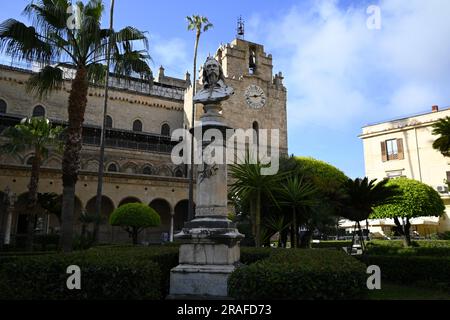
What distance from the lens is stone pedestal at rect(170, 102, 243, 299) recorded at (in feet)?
22.9

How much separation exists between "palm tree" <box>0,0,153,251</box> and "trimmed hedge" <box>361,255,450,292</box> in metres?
9.44

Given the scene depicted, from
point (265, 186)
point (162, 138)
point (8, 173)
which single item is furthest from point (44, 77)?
point (162, 138)

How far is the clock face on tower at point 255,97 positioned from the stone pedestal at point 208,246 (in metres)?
32.7

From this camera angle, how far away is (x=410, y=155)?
32531mm

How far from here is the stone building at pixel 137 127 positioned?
1038 inches

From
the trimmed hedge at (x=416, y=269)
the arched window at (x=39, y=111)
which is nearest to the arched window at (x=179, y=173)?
the arched window at (x=39, y=111)

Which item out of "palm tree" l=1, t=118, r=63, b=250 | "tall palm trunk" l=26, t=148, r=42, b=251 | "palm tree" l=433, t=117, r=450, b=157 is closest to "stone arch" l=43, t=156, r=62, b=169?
"palm tree" l=1, t=118, r=63, b=250

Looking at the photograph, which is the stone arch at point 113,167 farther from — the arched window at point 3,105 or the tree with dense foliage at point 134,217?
the tree with dense foliage at point 134,217

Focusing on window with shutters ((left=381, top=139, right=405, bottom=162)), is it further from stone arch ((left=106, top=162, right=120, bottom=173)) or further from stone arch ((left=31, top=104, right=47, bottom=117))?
stone arch ((left=31, top=104, right=47, bottom=117))

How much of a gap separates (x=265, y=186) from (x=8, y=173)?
19.4 m

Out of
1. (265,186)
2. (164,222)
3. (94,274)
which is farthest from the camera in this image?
(164,222)

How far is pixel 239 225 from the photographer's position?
17578 millimetres

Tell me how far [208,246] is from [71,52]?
9127 millimetres
